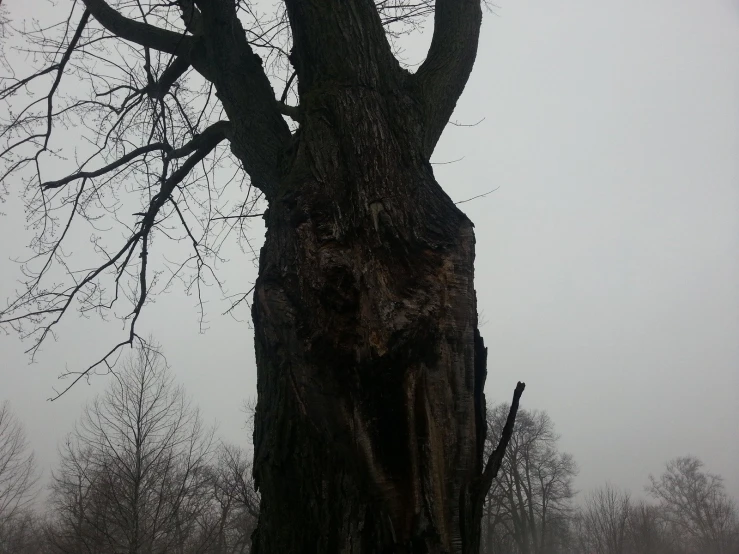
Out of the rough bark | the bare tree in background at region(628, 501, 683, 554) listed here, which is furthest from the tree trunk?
the bare tree in background at region(628, 501, 683, 554)

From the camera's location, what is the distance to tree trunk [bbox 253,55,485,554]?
1.91m

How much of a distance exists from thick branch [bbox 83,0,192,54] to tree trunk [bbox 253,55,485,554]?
2.07 metres

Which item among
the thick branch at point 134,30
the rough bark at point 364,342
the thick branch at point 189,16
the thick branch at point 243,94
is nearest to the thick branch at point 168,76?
the thick branch at point 134,30

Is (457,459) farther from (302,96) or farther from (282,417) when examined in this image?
(302,96)

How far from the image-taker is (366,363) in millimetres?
1965

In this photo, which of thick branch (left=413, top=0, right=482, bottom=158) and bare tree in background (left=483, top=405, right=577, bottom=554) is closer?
thick branch (left=413, top=0, right=482, bottom=158)

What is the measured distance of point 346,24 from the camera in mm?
2838

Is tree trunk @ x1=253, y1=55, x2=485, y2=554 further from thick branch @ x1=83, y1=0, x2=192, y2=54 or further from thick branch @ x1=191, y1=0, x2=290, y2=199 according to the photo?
thick branch @ x1=83, y1=0, x2=192, y2=54

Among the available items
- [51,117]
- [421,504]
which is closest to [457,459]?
[421,504]

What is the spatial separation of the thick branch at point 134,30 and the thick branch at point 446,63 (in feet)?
5.67

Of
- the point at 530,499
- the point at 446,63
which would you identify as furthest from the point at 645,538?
the point at 446,63

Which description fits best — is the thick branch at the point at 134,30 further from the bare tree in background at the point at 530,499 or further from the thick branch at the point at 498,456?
the bare tree in background at the point at 530,499

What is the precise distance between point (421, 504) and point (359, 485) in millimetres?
236

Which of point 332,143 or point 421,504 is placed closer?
point 421,504
